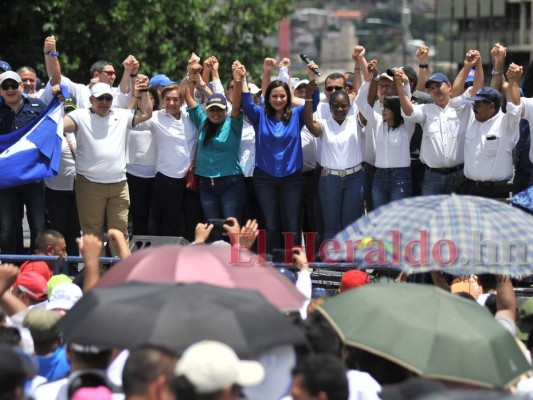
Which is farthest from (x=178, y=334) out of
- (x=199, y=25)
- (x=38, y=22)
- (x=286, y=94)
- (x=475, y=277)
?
(x=199, y=25)

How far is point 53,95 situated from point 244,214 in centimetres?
206

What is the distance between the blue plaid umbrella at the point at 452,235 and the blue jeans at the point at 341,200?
3640mm

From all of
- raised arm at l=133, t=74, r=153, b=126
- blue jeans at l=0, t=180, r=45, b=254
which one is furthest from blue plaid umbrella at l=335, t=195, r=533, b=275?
blue jeans at l=0, t=180, r=45, b=254

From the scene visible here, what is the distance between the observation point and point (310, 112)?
451 inches

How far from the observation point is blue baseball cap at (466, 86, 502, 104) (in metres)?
11.0

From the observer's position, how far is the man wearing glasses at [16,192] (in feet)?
37.3

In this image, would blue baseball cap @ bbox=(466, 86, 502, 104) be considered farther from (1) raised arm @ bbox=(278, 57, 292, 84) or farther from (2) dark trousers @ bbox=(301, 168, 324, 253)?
(1) raised arm @ bbox=(278, 57, 292, 84)

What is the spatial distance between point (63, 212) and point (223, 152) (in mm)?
1616

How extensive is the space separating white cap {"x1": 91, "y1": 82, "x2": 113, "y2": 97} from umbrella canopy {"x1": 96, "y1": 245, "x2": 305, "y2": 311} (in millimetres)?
4738

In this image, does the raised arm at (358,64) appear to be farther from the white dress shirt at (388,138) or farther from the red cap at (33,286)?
the red cap at (33,286)

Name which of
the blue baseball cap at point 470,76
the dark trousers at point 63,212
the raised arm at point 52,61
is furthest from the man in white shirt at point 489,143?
the raised arm at point 52,61

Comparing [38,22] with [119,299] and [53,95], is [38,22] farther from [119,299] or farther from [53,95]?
[119,299]

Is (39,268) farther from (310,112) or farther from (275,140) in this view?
(310,112)

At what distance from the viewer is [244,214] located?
1182 cm
